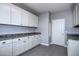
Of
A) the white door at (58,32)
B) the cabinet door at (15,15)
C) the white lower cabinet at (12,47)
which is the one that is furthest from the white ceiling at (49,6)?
the white lower cabinet at (12,47)

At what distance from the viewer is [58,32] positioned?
4.61 m

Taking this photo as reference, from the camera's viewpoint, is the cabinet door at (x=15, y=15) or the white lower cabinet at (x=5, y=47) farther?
the cabinet door at (x=15, y=15)

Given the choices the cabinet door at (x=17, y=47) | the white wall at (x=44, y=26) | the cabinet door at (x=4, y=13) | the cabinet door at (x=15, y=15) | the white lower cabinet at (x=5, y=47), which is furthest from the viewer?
the white wall at (x=44, y=26)

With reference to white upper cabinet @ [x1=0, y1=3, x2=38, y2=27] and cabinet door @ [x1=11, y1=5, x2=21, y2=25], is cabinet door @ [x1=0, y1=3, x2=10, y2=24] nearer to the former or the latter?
white upper cabinet @ [x1=0, y1=3, x2=38, y2=27]

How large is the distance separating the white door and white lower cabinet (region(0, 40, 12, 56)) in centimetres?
352

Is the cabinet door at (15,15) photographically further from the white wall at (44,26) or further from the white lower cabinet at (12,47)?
the white wall at (44,26)

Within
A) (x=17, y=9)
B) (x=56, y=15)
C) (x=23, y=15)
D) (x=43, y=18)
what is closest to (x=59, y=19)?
(x=56, y=15)

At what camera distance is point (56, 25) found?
4723mm

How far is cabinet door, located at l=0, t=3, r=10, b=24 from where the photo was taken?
6.93ft

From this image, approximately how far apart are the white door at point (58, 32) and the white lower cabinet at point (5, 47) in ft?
11.5

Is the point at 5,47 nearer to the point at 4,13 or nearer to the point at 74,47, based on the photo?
the point at 4,13

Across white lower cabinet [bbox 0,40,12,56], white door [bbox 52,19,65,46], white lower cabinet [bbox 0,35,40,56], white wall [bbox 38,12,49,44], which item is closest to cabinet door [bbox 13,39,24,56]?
white lower cabinet [bbox 0,35,40,56]

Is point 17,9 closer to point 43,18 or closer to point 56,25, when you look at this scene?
point 43,18

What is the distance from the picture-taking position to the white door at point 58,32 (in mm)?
4398
